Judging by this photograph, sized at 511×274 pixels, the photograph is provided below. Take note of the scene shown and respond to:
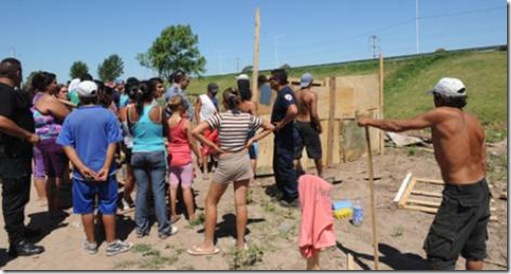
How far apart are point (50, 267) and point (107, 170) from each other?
1.19 metres

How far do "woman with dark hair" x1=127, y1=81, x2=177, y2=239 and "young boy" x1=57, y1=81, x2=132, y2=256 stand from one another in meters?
0.38

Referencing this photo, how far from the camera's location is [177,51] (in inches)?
2381

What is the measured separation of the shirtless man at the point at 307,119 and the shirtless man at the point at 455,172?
321 centimetres

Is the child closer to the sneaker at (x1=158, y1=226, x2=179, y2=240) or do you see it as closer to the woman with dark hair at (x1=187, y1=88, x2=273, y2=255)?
the sneaker at (x1=158, y1=226, x2=179, y2=240)

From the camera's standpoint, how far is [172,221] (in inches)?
249

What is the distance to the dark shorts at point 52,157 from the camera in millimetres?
6309

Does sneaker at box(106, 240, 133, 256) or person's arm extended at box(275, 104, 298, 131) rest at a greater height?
person's arm extended at box(275, 104, 298, 131)

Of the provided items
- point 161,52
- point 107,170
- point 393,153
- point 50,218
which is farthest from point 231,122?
point 161,52

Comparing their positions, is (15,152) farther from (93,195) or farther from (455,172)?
(455,172)

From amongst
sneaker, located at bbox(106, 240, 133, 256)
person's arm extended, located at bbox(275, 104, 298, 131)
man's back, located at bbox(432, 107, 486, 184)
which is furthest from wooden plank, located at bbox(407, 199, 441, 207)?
sneaker, located at bbox(106, 240, 133, 256)

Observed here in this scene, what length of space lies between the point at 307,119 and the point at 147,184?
2.99 meters

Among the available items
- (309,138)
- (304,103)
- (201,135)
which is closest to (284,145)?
(309,138)

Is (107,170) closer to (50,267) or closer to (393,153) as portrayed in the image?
(50,267)

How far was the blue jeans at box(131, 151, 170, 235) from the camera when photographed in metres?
5.45
